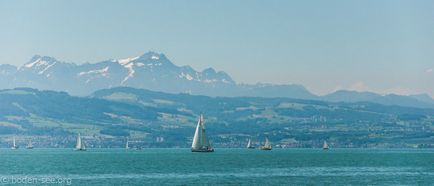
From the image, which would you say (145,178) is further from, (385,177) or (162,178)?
(385,177)

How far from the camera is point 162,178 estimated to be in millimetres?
170375

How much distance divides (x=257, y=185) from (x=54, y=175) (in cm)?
4454

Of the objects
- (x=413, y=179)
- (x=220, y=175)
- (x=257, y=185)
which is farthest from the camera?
(x=220, y=175)

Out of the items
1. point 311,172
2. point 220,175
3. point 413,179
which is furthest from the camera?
point 311,172

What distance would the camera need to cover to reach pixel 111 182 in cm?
15588

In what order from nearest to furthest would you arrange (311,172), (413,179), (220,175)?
(413,179) < (220,175) < (311,172)

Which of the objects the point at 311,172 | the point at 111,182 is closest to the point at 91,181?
the point at 111,182

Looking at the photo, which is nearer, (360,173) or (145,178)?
(145,178)

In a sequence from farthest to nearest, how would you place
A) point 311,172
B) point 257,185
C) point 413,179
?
point 311,172 < point 413,179 < point 257,185

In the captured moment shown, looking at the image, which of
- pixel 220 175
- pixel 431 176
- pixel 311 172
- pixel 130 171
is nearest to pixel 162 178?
pixel 220 175

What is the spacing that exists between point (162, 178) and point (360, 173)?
46001 mm

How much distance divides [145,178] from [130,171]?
2695 centimetres

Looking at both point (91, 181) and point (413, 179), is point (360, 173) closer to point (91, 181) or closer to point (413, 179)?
point (413, 179)

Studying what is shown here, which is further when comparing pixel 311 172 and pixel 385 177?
pixel 311 172
